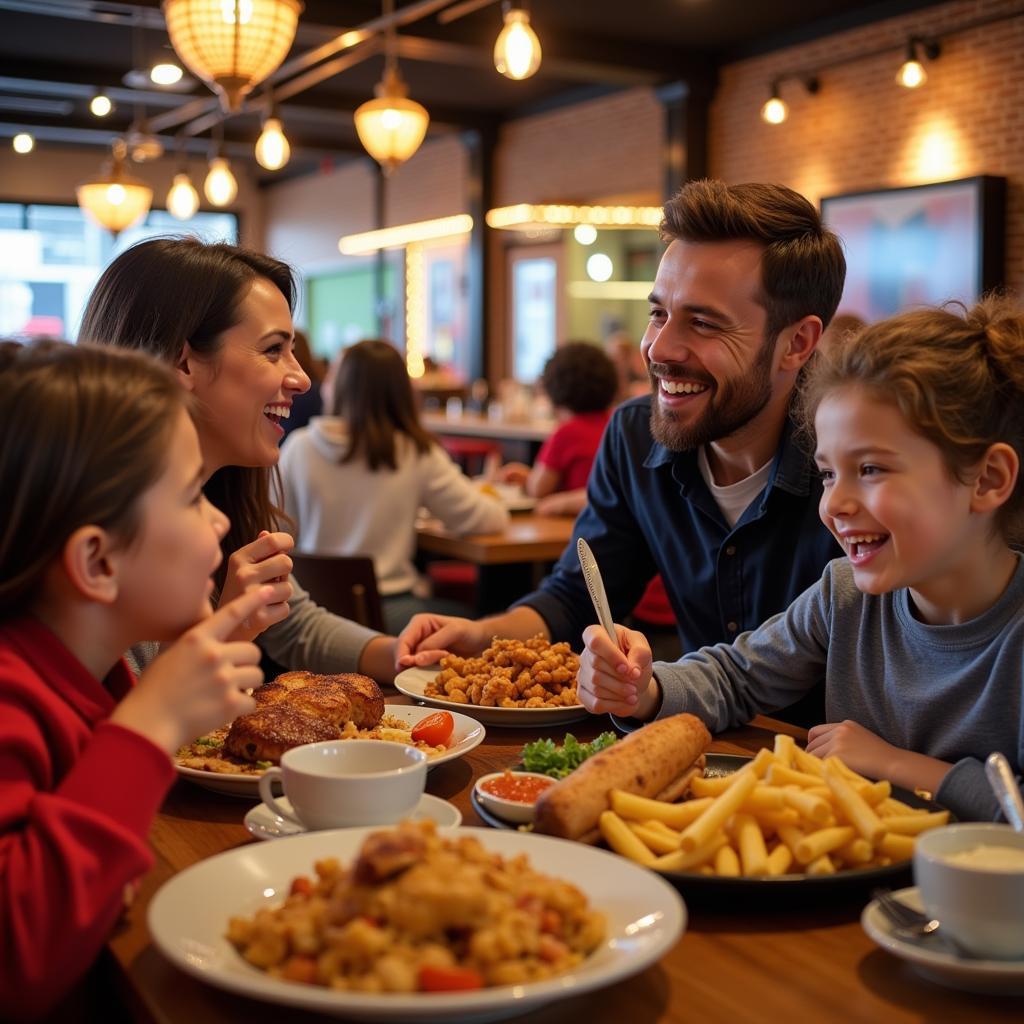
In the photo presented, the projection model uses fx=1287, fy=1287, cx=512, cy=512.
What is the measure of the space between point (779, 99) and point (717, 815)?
806 centimetres

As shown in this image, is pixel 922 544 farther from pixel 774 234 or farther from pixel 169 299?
pixel 169 299

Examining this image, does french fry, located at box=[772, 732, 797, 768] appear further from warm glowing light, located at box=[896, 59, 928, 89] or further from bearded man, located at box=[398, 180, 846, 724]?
warm glowing light, located at box=[896, 59, 928, 89]

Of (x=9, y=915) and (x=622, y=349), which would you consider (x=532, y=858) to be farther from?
(x=622, y=349)

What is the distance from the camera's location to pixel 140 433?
117 cm

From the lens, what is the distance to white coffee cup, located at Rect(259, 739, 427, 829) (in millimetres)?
1175

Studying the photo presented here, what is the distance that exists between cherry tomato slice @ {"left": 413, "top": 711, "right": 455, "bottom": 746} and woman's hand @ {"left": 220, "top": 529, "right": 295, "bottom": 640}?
24cm

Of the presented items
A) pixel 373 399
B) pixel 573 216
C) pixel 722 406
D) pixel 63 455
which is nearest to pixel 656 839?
pixel 63 455

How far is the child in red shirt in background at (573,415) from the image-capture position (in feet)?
17.7

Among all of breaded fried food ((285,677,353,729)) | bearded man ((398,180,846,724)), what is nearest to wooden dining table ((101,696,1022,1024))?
breaded fried food ((285,677,353,729))

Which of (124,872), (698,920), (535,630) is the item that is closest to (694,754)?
(698,920)

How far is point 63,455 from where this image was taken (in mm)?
1128

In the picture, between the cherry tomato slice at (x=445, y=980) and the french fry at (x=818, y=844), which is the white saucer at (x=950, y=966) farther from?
the cherry tomato slice at (x=445, y=980)

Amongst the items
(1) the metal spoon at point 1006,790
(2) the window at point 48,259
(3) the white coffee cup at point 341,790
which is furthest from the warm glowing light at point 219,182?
(2) the window at point 48,259

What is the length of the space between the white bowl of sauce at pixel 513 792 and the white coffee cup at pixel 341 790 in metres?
0.09
